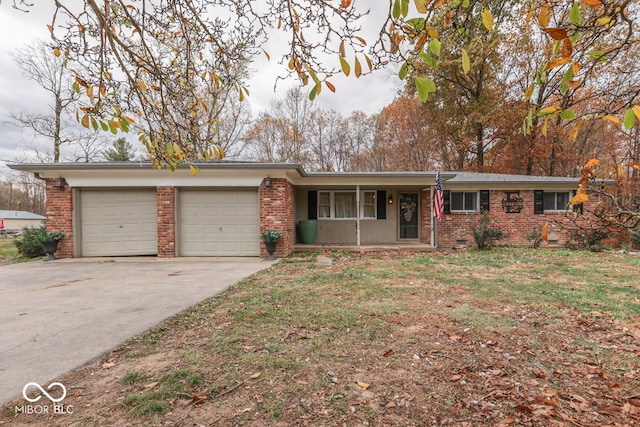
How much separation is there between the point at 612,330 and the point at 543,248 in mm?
8502

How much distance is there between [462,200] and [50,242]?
13123 mm

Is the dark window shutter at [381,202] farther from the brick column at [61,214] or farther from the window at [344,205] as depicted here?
the brick column at [61,214]

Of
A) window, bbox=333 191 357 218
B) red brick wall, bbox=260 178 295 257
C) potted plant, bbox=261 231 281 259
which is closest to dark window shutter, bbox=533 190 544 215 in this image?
window, bbox=333 191 357 218

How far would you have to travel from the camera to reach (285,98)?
2100 cm

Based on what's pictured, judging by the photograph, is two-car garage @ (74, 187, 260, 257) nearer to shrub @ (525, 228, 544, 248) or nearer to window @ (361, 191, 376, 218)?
window @ (361, 191, 376, 218)

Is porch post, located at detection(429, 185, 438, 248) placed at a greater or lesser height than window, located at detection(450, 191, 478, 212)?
lesser

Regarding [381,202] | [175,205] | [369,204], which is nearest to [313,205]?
[369,204]

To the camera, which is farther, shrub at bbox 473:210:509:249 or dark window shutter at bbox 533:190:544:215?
dark window shutter at bbox 533:190:544:215

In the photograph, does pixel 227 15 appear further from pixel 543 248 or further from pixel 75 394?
pixel 543 248

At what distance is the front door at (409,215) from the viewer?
1186 cm

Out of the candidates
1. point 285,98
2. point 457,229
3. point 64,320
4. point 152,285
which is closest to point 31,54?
point 285,98

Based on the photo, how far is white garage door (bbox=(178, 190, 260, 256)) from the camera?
355 inches

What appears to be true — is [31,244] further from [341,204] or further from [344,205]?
[344,205]

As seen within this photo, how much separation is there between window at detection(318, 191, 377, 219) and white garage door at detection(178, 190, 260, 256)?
3245mm
